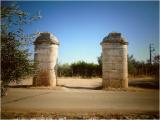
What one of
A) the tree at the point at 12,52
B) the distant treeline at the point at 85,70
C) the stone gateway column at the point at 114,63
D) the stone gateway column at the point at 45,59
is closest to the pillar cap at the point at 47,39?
the stone gateway column at the point at 45,59

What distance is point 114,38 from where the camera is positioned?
18.5 m

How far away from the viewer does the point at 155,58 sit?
151ft

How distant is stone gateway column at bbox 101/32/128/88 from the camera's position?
59.8 ft

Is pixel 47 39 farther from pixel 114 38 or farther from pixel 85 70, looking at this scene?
pixel 85 70

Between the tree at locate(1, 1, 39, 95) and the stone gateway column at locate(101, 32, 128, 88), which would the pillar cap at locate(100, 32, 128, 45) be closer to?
the stone gateway column at locate(101, 32, 128, 88)

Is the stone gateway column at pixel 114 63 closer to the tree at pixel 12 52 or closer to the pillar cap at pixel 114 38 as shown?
the pillar cap at pixel 114 38

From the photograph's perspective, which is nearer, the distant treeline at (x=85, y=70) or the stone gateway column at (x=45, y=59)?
the stone gateway column at (x=45, y=59)

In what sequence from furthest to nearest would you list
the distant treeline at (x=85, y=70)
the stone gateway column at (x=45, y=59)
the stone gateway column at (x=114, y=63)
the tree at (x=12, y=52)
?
the distant treeline at (x=85, y=70) → the stone gateway column at (x=45, y=59) → the stone gateway column at (x=114, y=63) → the tree at (x=12, y=52)

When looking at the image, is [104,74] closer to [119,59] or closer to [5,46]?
[119,59]

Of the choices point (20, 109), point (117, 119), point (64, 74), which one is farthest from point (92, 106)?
point (64, 74)

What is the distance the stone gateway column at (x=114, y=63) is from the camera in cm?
1823

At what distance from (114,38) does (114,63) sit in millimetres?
2066

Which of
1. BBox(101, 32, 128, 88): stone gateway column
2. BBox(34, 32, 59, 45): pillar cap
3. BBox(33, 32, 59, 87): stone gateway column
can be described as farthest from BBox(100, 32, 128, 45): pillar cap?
BBox(33, 32, 59, 87): stone gateway column

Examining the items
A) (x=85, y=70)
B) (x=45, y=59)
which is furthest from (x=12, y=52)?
(x=85, y=70)
